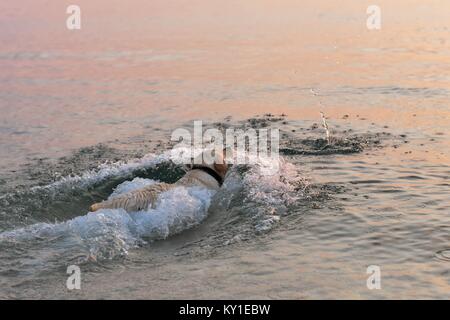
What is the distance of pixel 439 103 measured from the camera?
17.0m

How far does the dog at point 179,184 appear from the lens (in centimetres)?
1039

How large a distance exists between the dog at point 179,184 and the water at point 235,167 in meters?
0.24

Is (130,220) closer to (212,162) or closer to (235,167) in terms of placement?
(212,162)

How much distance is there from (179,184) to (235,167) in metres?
1.47

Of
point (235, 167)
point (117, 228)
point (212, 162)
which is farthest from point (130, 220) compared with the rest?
point (235, 167)

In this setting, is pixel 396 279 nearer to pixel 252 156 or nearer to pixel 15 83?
pixel 252 156

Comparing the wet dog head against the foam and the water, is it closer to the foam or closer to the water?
the water

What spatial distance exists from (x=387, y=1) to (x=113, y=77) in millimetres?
18520

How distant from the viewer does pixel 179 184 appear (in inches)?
454

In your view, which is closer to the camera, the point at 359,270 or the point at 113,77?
the point at 359,270

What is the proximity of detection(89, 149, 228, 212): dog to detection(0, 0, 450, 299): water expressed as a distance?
0.24 m

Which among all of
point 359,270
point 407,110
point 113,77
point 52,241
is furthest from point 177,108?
point 359,270
